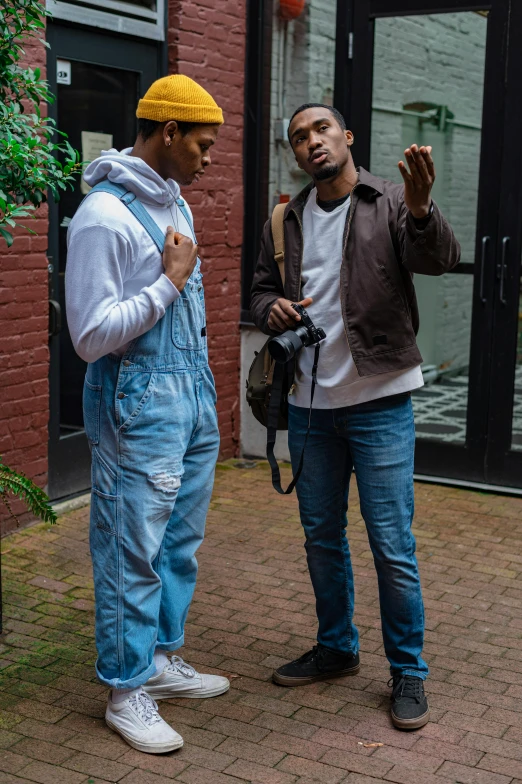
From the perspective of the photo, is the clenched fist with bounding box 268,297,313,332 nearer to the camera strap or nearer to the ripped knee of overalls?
the camera strap

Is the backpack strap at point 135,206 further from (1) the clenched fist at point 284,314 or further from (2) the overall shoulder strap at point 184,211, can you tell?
(1) the clenched fist at point 284,314

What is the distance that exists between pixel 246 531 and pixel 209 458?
2.19m

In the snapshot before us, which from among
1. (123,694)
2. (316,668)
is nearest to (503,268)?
(316,668)

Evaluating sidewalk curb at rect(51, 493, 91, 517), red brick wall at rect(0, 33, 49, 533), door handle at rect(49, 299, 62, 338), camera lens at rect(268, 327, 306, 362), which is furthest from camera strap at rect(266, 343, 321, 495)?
sidewalk curb at rect(51, 493, 91, 517)

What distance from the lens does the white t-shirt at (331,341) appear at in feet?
12.1

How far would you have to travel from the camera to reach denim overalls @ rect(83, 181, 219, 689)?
3.44 m

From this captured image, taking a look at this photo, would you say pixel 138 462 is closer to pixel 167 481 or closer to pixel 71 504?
pixel 167 481

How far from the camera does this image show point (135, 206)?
3381 mm

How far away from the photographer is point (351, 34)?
22.4 feet

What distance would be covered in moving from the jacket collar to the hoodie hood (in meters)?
0.57

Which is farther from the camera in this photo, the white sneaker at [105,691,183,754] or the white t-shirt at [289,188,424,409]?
the white t-shirt at [289,188,424,409]

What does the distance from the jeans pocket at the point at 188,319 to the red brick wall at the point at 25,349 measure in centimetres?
203

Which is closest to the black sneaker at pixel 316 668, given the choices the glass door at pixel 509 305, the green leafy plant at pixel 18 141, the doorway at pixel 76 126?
the green leafy plant at pixel 18 141

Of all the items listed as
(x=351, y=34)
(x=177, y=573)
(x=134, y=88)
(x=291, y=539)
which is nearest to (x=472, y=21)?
(x=351, y=34)
